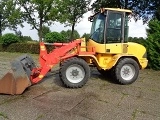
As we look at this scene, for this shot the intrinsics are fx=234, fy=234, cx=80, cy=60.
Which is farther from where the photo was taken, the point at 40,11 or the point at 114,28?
the point at 40,11

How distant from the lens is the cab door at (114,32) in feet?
24.3

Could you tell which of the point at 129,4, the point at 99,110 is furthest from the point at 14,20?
the point at 99,110

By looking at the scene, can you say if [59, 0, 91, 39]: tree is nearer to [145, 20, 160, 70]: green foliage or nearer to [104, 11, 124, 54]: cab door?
[145, 20, 160, 70]: green foliage

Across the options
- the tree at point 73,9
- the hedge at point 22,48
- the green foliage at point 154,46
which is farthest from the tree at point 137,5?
the green foliage at point 154,46

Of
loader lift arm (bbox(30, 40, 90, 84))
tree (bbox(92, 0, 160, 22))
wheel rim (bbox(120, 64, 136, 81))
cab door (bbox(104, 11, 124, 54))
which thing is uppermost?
tree (bbox(92, 0, 160, 22))

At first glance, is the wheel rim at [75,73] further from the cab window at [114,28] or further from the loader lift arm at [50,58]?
the cab window at [114,28]

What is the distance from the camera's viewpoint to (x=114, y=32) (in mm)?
7516

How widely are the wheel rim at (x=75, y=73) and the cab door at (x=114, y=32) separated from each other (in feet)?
3.85

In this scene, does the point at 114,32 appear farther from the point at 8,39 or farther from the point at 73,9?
the point at 73,9

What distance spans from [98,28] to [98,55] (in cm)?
88

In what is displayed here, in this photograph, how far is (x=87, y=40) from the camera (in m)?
7.82

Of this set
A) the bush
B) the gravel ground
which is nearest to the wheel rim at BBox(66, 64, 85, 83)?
the gravel ground

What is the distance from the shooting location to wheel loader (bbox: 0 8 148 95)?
6797 mm

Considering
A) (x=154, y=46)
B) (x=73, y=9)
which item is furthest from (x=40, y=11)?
(x=154, y=46)
